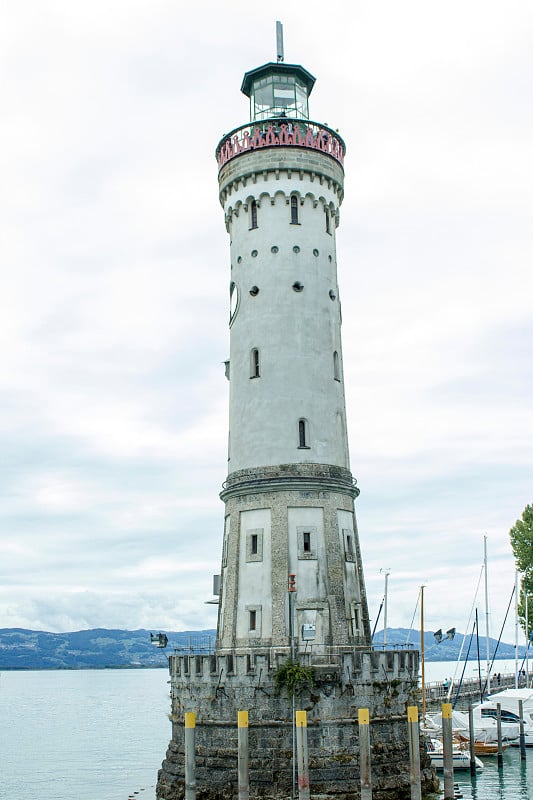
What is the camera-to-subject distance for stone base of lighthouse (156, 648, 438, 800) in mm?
37750

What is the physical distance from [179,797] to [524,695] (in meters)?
35.1

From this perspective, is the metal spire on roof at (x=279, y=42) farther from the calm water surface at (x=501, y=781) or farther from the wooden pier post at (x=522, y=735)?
the wooden pier post at (x=522, y=735)

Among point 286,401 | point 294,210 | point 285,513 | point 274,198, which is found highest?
point 274,198

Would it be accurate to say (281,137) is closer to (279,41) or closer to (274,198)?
(274,198)

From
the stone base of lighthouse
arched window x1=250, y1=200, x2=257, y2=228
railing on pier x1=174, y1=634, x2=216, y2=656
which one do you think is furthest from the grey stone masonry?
the stone base of lighthouse

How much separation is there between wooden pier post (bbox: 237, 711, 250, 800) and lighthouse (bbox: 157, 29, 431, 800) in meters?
3.40

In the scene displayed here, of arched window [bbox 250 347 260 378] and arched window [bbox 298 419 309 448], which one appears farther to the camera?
arched window [bbox 250 347 260 378]

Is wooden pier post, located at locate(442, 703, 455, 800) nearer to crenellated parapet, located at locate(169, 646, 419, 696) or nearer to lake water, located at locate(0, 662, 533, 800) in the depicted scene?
crenellated parapet, located at locate(169, 646, 419, 696)

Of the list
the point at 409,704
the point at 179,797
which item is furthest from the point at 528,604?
the point at 179,797

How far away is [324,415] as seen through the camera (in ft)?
150

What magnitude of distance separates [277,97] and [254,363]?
16.3m

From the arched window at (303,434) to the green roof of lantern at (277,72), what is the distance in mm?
20505

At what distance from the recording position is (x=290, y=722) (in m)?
38.2

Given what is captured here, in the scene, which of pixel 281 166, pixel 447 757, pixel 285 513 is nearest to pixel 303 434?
pixel 285 513
